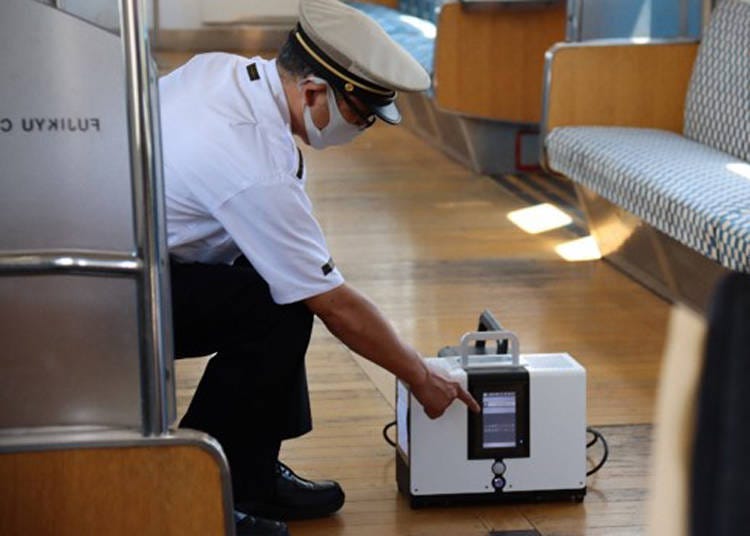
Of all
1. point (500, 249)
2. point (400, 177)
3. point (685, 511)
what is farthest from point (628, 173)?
point (685, 511)

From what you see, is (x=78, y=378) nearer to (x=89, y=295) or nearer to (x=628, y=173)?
(x=89, y=295)

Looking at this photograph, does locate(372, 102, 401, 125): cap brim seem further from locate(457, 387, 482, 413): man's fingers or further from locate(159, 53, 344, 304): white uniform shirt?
locate(457, 387, 482, 413): man's fingers

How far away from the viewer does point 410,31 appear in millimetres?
8766

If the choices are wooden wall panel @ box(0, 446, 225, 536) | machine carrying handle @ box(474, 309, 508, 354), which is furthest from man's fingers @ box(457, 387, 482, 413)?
wooden wall panel @ box(0, 446, 225, 536)

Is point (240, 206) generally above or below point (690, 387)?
below

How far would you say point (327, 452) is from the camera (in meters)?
4.00

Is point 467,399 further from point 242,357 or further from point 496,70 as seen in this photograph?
point 496,70

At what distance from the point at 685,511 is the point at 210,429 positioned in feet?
6.88

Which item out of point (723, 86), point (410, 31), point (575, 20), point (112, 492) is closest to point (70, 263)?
point (112, 492)

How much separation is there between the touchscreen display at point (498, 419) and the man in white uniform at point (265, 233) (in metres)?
0.06

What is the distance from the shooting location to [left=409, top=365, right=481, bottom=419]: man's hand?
133 inches

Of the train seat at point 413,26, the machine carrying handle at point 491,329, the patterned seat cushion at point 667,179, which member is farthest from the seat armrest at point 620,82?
the machine carrying handle at point 491,329

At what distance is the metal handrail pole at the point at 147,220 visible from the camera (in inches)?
94.4

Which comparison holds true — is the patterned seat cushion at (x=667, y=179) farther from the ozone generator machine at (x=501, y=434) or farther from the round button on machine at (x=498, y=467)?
the round button on machine at (x=498, y=467)
